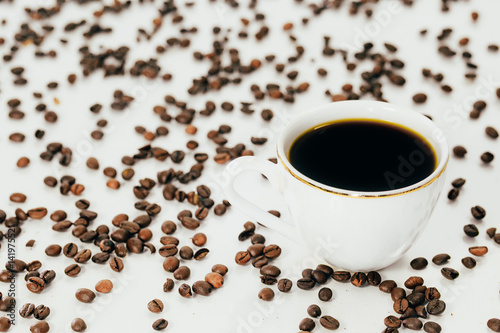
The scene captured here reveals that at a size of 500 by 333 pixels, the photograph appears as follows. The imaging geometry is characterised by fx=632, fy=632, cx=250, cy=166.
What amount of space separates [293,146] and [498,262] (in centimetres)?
47

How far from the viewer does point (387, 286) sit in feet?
3.89

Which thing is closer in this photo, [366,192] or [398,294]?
[366,192]

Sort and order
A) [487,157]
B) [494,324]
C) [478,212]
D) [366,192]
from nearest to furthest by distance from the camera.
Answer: [366,192] < [494,324] < [478,212] < [487,157]

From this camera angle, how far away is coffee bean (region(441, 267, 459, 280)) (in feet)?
3.95

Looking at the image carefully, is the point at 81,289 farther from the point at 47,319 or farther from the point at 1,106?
the point at 1,106

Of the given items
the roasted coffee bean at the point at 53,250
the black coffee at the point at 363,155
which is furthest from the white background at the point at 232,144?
the black coffee at the point at 363,155

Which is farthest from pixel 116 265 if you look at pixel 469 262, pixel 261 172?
pixel 469 262

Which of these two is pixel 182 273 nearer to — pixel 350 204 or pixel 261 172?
pixel 261 172

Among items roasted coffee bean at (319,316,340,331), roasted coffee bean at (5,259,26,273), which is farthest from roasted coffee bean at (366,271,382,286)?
roasted coffee bean at (5,259,26,273)

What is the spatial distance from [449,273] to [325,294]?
0.80ft

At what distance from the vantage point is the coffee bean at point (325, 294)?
1184 mm

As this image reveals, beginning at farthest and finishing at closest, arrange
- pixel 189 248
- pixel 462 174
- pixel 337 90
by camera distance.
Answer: pixel 337 90 → pixel 462 174 → pixel 189 248

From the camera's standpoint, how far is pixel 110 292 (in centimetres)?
124

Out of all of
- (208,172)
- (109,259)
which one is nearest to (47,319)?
(109,259)
